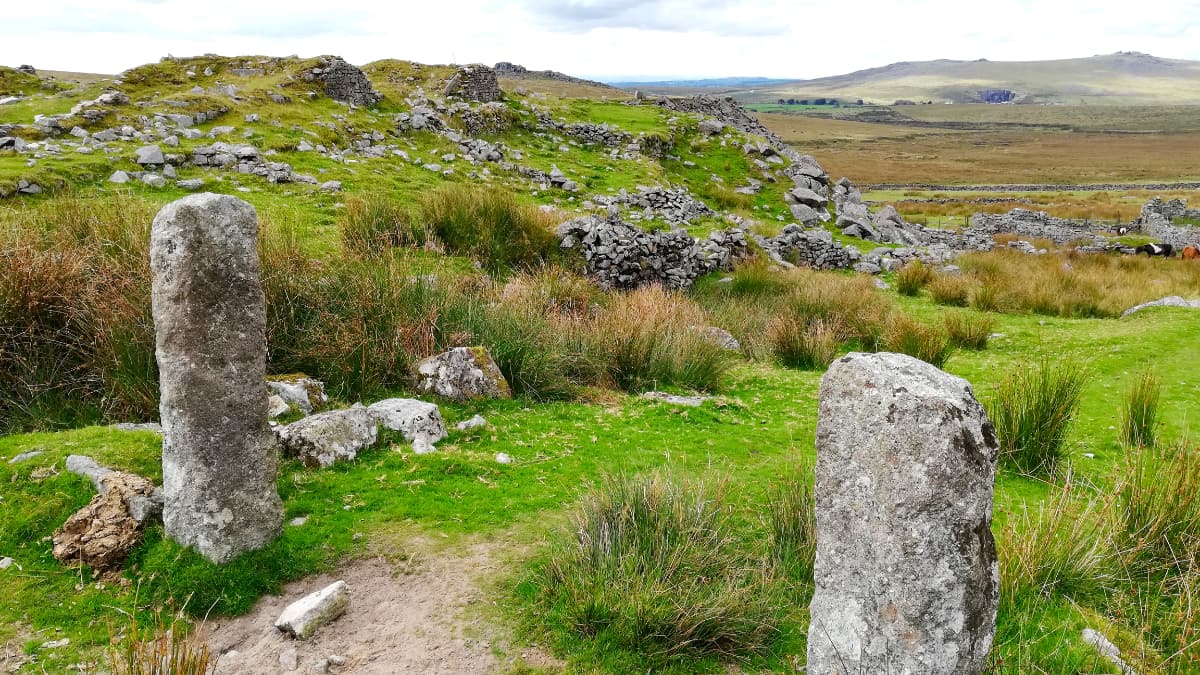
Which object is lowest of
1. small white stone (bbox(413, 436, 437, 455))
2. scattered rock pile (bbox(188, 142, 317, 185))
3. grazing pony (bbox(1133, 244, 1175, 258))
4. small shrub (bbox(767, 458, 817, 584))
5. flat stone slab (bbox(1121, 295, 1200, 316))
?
grazing pony (bbox(1133, 244, 1175, 258))

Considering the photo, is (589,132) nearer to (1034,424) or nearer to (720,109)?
(720,109)

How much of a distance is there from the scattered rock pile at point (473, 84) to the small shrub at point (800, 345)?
2079 centimetres

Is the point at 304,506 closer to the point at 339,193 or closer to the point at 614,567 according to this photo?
the point at 614,567

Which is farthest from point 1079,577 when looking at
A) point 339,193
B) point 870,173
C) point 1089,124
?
point 1089,124

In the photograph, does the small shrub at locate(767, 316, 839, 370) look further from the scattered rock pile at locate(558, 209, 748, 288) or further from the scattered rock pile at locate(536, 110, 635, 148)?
the scattered rock pile at locate(536, 110, 635, 148)

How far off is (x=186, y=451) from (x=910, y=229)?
30.2 m

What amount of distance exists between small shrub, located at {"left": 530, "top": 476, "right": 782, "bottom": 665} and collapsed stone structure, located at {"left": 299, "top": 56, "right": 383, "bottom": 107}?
22883mm

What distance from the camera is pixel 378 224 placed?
471 inches

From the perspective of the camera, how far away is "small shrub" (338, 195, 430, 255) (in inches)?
444

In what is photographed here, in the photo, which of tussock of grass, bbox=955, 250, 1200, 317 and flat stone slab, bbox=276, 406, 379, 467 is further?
tussock of grass, bbox=955, 250, 1200, 317

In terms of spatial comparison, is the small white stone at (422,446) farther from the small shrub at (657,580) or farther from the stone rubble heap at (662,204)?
the stone rubble heap at (662,204)

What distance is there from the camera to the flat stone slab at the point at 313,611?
3994 mm

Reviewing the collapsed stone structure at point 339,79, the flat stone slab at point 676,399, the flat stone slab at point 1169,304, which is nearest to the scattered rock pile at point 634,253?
the flat stone slab at point 676,399

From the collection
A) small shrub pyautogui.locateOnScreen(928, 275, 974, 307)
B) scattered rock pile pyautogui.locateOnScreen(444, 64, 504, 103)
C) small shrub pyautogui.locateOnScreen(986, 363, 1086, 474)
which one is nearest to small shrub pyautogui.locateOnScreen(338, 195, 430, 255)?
small shrub pyautogui.locateOnScreen(986, 363, 1086, 474)
